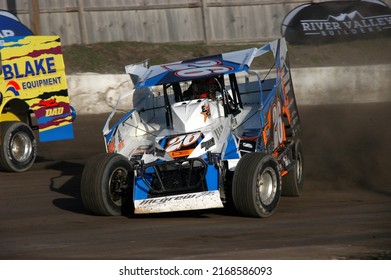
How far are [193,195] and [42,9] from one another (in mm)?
15014

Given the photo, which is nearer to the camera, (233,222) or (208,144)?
(233,222)

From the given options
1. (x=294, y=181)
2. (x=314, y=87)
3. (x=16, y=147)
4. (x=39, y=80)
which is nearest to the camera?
(x=294, y=181)

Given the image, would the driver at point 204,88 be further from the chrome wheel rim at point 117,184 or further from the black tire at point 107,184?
the chrome wheel rim at point 117,184

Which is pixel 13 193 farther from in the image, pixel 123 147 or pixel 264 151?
pixel 264 151

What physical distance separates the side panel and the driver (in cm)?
345

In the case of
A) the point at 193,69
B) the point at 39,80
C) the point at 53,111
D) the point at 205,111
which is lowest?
the point at 53,111

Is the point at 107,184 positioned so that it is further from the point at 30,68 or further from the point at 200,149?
the point at 30,68

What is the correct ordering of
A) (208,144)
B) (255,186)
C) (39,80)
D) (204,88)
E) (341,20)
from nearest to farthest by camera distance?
1. (255,186)
2. (208,144)
3. (204,88)
4. (39,80)
5. (341,20)

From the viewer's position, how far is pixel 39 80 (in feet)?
42.5

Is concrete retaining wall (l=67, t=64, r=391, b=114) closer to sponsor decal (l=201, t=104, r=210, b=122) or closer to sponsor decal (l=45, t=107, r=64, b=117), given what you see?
sponsor decal (l=45, t=107, r=64, b=117)

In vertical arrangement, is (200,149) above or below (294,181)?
above

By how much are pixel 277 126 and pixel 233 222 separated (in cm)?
191

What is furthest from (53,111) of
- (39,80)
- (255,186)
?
(255,186)

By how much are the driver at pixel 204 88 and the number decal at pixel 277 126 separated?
794 millimetres
